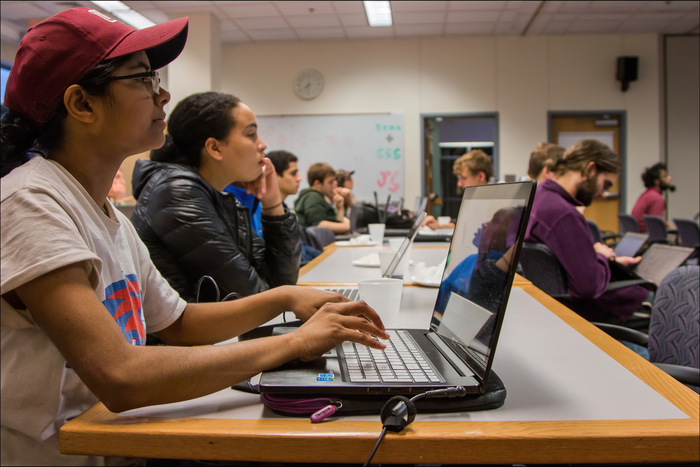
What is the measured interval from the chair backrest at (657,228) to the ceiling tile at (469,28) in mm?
2996

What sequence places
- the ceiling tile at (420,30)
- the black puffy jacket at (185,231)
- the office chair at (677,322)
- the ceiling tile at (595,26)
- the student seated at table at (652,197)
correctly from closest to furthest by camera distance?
the office chair at (677,322)
the black puffy jacket at (185,231)
the student seated at table at (652,197)
the ceiling tile at (595,26)
the ceiling tile at (420,30)

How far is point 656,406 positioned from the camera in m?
0.65

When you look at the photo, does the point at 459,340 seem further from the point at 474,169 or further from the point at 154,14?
the point at 154,14

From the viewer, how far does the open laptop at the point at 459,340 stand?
2.09ft

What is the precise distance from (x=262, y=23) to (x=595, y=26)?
4172 mm

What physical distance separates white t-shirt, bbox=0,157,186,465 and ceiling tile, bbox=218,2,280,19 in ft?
17.6

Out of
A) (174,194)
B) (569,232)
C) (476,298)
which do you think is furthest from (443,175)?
(476,298)

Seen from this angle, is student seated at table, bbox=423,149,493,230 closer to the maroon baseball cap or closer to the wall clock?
the maroon baseball cap

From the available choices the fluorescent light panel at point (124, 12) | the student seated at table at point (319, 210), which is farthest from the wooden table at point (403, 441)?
the fluorescent light panel at point (124, 12)

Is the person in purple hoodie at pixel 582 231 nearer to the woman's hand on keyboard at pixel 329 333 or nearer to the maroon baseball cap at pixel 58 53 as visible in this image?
the woman's hand on keyboard at pixel 329 333

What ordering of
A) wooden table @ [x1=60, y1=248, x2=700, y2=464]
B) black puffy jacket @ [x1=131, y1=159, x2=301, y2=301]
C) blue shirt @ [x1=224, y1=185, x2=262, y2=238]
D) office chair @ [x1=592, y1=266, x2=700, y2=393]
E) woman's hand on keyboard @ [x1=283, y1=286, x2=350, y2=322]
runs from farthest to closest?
blue shirt @ [x1=224, y1=185, x2=262, y2=238]
black puffy jacket @ [x1=131, y1=159, x2=301, y2=301]
office chair @ [x1=592, y1=266, x2=700, y2=393]
woman's hand on keyboard @ [x1=283, y1=286, x2=350, y2=322]
wooden table @ [x1=60, y1=248, x2=700, y2=464]

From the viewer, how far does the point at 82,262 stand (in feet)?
2.20

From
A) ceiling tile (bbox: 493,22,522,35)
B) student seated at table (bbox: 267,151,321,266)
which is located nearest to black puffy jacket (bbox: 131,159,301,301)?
student seated at table (bbox: 267,151,321,266)

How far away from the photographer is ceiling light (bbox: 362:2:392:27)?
562 cm
